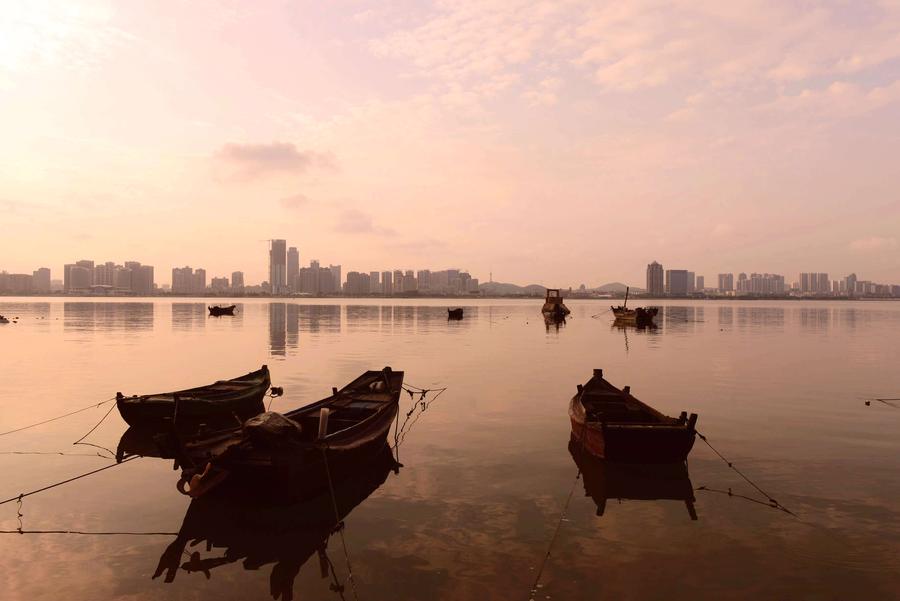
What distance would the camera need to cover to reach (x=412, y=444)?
70.8ft

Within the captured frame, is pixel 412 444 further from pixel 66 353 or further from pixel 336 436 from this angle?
pixel 66 353

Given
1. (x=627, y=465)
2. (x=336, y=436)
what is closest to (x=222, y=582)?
(x=336, y=436)

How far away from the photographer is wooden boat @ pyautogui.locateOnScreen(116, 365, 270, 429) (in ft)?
73.0

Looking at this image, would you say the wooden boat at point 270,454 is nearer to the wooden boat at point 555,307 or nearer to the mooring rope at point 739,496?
the mooring rope at point 739,496

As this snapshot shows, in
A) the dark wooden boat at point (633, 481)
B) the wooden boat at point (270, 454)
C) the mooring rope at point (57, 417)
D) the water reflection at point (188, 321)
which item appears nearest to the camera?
the wooden boat at point (270, 454)

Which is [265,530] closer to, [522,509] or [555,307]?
[522,509]

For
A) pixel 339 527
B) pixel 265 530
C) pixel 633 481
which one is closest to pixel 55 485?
pixel 265 530

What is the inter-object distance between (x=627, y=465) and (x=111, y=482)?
15.8m

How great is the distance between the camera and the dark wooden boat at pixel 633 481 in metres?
15.5

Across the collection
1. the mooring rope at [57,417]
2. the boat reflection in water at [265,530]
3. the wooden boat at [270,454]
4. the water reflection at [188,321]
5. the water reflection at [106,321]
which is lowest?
the mooring rope at [57,417]

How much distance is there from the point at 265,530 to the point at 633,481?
1035cm

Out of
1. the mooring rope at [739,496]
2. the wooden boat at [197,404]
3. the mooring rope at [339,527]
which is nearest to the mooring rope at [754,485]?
the mooring rope at [739,496]

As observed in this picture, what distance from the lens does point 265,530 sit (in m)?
13.3

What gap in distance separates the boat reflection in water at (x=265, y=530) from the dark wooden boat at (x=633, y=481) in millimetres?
6454
